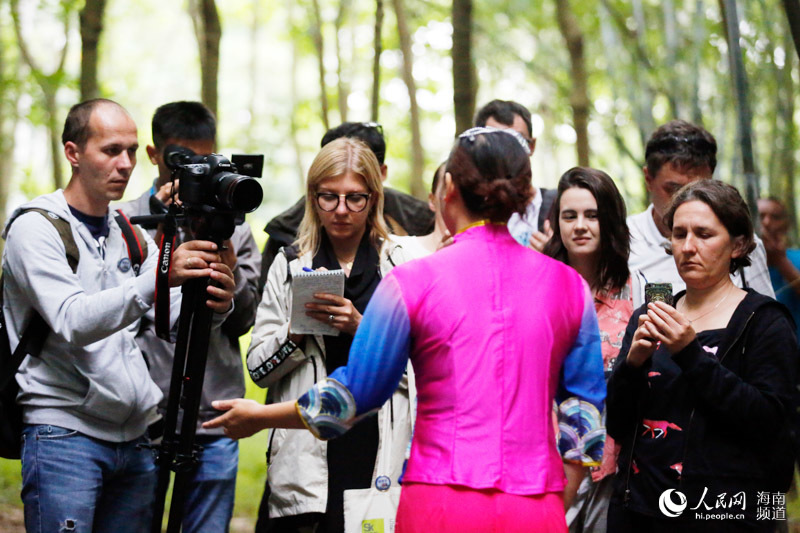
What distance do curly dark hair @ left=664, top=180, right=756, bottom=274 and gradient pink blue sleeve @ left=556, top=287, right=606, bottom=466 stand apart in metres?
1.07

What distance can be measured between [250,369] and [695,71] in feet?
18.4

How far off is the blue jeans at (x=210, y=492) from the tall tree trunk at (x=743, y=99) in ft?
10.4

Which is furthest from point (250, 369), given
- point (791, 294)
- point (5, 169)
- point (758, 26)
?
point (5, 169)

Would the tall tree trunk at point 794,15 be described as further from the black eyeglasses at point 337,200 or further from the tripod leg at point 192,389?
the tripod leg at point 192,389

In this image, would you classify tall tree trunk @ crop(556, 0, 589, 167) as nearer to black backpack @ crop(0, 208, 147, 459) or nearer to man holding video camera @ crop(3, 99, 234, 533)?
man holding video camera @ crop(3, 99, 234, 533)

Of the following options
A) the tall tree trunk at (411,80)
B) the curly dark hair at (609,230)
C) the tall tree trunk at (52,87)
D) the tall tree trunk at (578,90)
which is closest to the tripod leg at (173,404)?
the curly dark hair at (609,230)

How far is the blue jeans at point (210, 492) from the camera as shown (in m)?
4.11

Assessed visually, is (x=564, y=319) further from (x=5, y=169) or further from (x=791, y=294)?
(x=5, y=169)

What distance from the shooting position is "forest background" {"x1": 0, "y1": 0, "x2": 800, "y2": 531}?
24.5ft

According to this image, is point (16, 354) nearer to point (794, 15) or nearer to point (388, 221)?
point (388, 221)

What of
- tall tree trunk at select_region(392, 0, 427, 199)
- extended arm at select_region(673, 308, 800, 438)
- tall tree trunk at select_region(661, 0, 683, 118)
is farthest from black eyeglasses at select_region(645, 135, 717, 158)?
tall tree trunk at select_region(392, 0, 427, 199)

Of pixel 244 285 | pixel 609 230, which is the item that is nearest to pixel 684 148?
pixel 609 230

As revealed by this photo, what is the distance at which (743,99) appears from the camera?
17.0 feet

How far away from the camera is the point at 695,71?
7824mm
